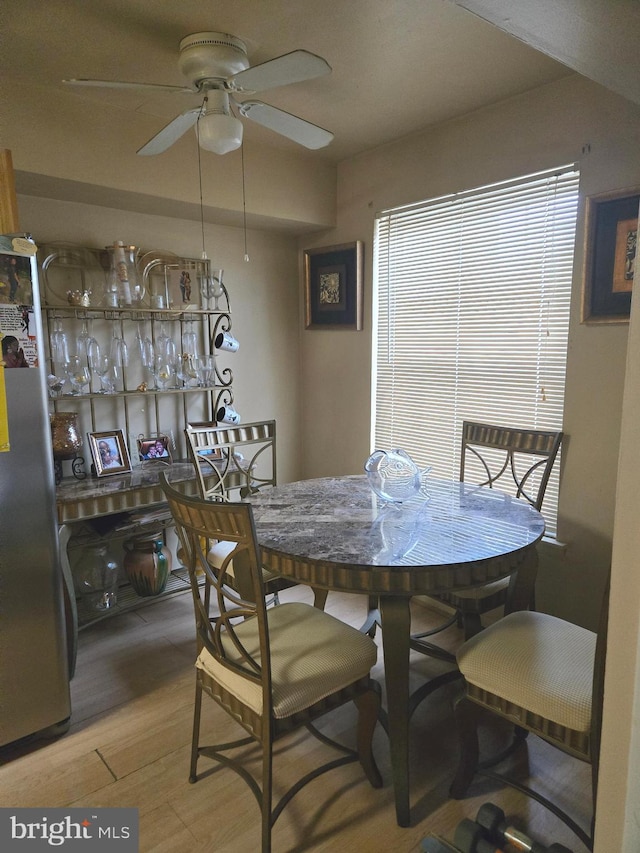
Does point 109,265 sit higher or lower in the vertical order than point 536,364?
higher

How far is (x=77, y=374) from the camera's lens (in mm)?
2703

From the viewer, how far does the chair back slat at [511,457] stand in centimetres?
234

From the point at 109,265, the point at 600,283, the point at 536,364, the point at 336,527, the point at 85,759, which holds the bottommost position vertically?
the point at 85,759

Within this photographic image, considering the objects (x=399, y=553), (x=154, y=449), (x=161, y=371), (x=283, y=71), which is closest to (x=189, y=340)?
(x=161, y=371)

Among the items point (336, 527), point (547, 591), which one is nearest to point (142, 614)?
point (336, 527)

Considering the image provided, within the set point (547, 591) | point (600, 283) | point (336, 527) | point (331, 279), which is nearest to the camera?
point (336, 527)

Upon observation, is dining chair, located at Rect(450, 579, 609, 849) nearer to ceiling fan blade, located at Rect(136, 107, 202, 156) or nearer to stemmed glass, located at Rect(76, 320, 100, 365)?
ceiling fan blade, located at Rect(136, 107, 202, 156)

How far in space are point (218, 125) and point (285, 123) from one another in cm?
33

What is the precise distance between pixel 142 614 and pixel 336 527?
1.62 metres

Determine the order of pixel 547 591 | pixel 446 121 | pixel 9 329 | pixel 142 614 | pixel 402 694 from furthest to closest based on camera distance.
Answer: pixel 142 614, pixel 446 121, pixel 547 591, pixel 9 329, pixel 402 694

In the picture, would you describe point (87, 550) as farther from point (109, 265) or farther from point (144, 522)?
point (109, 265)

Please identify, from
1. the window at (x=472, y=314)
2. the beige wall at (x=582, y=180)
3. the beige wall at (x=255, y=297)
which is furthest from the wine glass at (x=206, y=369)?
the beige wall at (x=582, y=180)

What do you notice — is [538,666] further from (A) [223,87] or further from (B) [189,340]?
(B) [189,340]

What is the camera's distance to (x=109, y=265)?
2797mm
